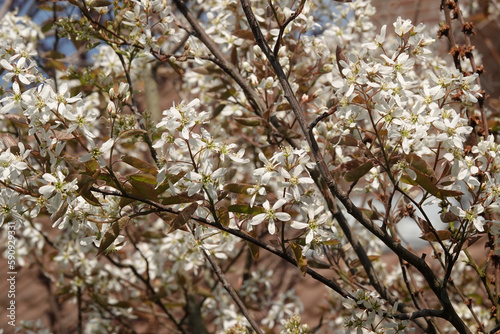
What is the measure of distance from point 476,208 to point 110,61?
5.41 ft

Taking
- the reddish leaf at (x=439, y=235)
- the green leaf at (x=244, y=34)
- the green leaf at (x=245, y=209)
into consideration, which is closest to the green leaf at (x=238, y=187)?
the green leaf at (x=245, y=209)

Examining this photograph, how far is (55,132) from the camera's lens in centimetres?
103

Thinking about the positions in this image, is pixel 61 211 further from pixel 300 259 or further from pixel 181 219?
pixel 300 259

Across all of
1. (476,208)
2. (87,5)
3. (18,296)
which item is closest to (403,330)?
(476,208)

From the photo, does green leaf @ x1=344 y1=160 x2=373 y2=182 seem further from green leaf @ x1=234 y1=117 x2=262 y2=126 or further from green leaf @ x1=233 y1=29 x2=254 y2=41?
green leaf @ x1=233 y1=29 x2=254 y2=41

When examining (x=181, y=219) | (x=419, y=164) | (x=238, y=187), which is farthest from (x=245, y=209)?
(x=419, y=164)

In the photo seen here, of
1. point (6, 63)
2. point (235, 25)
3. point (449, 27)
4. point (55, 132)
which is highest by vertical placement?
point (235, 25)

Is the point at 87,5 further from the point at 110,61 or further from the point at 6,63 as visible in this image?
the point at 110,61

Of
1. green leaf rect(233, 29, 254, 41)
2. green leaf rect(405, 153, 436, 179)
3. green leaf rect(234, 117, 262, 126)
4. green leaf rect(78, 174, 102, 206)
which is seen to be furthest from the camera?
green leaf rect(233, 29, 254, 41)

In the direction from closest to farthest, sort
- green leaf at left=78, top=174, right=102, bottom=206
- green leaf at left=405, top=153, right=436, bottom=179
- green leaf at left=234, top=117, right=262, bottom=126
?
green leaf at left=78, top=174, right=102, bottom=206 → green leaf at left=405, top=153, right=436, bottom=179 → green leaf at left=234, top=117, right=262, bottom=126

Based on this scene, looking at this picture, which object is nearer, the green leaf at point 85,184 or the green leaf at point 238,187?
the green leaf at point 85,184

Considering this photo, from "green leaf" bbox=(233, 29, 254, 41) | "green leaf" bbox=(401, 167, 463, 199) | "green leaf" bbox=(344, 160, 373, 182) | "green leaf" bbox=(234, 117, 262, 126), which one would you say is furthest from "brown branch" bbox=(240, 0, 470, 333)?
"green leaf" bbox=(233, 29, 254, 41)

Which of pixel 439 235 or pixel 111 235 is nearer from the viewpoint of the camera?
pixel 111 235

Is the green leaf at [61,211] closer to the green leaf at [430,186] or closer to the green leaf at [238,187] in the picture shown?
the green leaf at [238,187]
